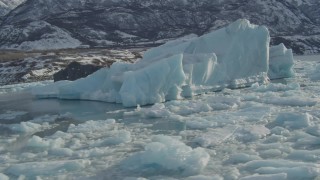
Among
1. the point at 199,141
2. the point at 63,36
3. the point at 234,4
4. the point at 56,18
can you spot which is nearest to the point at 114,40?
the point at 63,36

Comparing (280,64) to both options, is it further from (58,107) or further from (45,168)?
(45,168)

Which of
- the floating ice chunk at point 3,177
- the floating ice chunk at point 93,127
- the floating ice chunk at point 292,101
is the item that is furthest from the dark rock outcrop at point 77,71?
the floating ice chunk at point 3,177

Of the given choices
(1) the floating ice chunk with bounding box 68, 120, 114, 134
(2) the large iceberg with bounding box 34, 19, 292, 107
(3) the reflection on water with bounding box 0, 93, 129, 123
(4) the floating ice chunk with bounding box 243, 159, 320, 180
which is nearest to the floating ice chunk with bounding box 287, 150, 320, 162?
(4) the floating ice chunk with bounding box 243, 159, 320, 180

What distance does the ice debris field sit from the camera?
11.0m

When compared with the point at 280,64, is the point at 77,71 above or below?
below

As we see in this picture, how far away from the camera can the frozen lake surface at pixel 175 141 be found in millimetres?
10750

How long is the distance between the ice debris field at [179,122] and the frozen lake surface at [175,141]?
30 millimetres

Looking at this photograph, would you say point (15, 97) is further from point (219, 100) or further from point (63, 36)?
point (63, 36)

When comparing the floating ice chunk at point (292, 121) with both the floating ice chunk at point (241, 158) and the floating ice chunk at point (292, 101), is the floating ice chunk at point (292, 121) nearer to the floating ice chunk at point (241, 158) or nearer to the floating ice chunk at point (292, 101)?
the floating ice chunk at point (292, 101)

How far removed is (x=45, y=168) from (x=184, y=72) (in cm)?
1403

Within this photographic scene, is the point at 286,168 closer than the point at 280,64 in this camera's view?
Yes

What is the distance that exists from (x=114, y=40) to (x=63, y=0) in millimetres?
37081

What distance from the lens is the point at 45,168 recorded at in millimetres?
11250

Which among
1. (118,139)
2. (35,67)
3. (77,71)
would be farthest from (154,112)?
(35,67)
